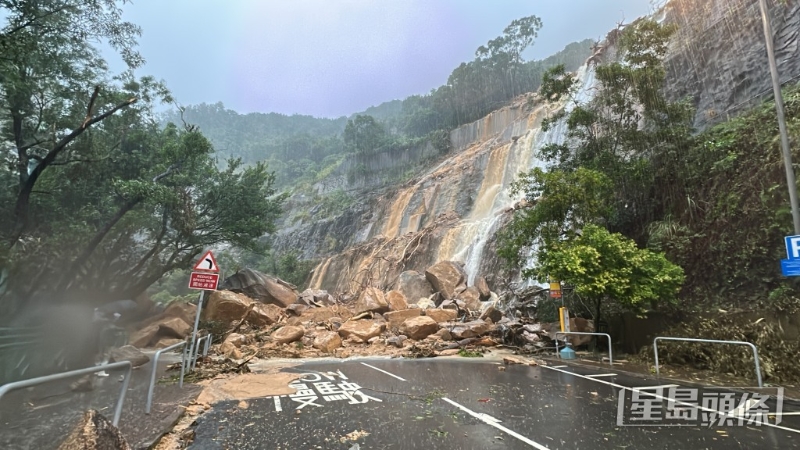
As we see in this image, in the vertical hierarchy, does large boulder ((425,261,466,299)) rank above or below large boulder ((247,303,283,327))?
above

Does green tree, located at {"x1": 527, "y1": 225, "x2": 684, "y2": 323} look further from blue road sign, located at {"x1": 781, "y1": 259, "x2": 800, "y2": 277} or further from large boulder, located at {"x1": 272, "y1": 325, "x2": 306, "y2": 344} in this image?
large boulder, located at {"x1": 272, "y1": 325, "x2": 306, "y2": 344}

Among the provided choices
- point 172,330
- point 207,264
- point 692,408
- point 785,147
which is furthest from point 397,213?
point 692,408

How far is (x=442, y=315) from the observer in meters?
15.3

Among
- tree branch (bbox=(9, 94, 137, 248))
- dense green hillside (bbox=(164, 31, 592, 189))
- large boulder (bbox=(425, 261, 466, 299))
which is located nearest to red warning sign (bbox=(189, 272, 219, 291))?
tree branch (bbox=(9, 94, 137, 248))

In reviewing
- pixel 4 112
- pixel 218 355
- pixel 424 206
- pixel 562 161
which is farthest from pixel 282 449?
pixel 424 206

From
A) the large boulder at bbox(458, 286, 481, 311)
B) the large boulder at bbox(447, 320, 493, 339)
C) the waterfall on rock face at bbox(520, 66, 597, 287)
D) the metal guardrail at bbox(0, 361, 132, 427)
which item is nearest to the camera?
the metal guardrail at bbox(0, 361, 132, 427)

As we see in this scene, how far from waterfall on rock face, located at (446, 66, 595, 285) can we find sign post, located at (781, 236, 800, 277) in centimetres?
1634

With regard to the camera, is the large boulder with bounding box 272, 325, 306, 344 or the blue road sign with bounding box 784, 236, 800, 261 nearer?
the blue road sign with bounding box 784, 236, 800, 261

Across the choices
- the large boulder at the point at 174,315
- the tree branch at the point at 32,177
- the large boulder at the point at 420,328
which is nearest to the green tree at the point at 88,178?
the tree branch at the point at 32,177

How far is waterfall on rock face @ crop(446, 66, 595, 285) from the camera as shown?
24.7m

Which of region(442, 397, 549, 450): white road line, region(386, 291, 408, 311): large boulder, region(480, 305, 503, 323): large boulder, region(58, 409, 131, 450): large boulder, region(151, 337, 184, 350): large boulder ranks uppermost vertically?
region(386, 291, 408, 311): large boulder

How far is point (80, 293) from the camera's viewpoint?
784 inches

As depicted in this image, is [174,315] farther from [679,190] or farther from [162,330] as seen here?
[679,190]

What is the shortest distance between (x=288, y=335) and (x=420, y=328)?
15.3 ft
